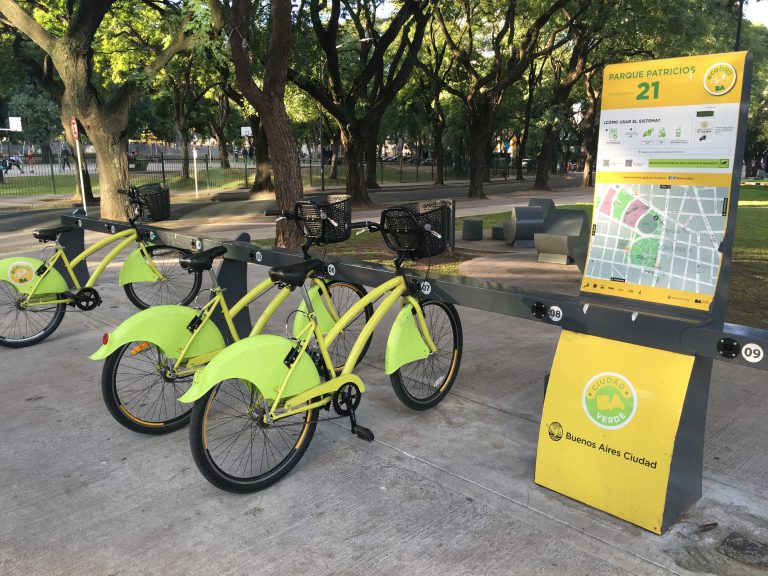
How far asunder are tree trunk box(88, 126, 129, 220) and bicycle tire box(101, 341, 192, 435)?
11.6m

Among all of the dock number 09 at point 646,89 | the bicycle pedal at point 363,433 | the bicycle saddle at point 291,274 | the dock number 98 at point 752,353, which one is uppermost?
the dock number 09 at point 646,89

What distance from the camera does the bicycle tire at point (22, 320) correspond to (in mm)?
5609

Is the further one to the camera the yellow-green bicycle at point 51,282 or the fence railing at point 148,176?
the fence railing at point 148,176

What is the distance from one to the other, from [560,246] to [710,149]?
6469 millimetres

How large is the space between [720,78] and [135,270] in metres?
4.87

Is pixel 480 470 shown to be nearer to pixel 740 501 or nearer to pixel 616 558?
pixel 616 558

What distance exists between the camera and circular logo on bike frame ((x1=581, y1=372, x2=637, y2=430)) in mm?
3049

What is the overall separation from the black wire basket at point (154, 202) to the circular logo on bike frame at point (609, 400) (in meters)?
4.55

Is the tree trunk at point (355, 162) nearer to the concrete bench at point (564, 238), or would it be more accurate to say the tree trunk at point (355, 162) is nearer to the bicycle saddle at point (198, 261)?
the concrete bench at point (564, 238)

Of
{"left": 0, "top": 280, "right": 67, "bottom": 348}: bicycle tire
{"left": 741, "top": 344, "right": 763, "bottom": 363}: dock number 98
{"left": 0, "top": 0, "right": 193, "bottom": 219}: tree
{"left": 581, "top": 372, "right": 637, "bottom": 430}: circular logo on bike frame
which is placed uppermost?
{"left": 0, "top": 0, "right": 193, "bottom": 219}: tree

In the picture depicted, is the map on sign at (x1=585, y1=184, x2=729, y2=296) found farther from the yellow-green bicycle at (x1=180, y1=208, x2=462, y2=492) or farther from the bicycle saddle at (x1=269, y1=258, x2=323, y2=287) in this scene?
the bicycle saddle at (x1=269, y1=258, x2=323, y2=287)

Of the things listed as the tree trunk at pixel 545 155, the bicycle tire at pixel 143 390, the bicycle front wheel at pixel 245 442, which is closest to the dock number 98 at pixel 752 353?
the bicycle front wheel at pixel 245 442

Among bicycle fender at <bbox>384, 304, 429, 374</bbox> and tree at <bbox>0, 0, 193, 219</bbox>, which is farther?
tree at <bbox>0, 0, 193, 219</bbox>

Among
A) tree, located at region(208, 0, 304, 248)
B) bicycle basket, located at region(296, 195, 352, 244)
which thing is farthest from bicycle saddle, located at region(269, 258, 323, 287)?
tree, located at region(208, 0, 304, 248)
